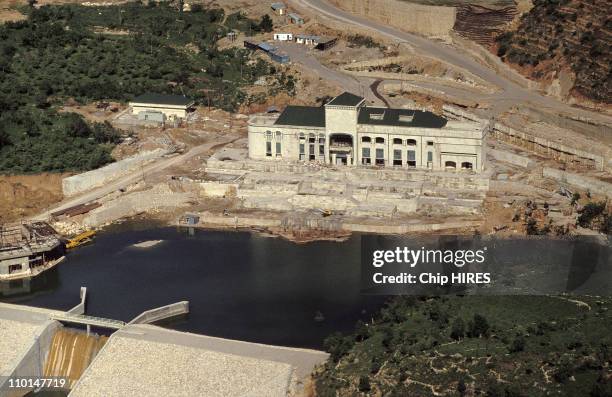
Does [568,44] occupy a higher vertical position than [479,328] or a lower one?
higher

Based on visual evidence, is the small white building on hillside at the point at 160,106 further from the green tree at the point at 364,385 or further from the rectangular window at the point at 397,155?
the green tree at the point at 364,385

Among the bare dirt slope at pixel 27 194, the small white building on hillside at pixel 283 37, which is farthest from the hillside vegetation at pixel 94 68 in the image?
the small white building on hillside at pixel 283 37

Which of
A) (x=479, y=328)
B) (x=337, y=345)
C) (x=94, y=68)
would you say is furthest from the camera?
(x=94, y=68)

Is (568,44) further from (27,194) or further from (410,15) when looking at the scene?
(27,194)

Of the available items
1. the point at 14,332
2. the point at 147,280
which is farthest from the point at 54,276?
the point at 14,332

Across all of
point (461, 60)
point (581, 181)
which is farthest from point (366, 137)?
point (461, 60)

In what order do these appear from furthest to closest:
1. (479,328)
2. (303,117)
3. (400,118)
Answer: (303,117), (400,118), (479,328)

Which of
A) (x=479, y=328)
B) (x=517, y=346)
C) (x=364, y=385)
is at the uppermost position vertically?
(x=517, y=346)

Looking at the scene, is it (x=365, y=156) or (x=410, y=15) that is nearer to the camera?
(x=365, y=156)
